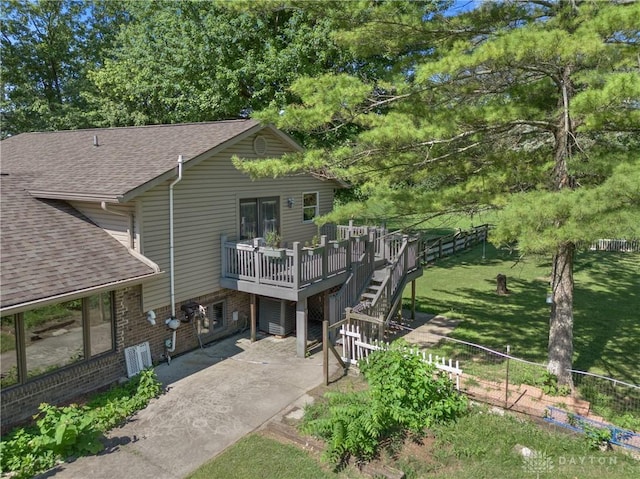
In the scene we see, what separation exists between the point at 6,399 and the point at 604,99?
10316mm

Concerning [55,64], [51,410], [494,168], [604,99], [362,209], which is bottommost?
[51,410]

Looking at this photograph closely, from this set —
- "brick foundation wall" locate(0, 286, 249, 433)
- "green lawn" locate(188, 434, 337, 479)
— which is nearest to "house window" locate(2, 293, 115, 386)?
"brick foundation wall" locate(0, 286, 249, 433)

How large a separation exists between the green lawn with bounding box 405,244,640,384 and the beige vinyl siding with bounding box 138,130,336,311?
22.5 feet

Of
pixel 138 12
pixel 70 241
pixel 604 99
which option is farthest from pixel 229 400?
pixel 138 12

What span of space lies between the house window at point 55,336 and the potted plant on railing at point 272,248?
3.51m

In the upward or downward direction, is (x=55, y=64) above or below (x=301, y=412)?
above

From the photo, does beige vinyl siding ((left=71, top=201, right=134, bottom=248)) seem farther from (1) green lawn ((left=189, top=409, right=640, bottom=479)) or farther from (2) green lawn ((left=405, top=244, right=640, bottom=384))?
(2) green lawn ((left=405, top=244, right=640, bottom=384))

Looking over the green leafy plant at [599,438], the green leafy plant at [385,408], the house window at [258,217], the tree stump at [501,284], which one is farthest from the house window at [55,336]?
the tree stump at [501,284]

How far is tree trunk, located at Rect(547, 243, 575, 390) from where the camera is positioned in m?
8.92

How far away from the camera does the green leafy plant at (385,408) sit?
678cm

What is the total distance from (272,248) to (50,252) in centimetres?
457

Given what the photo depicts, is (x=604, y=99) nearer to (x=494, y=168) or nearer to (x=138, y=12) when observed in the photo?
(x=494, y=168)

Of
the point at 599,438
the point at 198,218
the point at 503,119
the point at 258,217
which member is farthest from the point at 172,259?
the point at 599,438

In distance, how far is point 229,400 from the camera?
893cm
